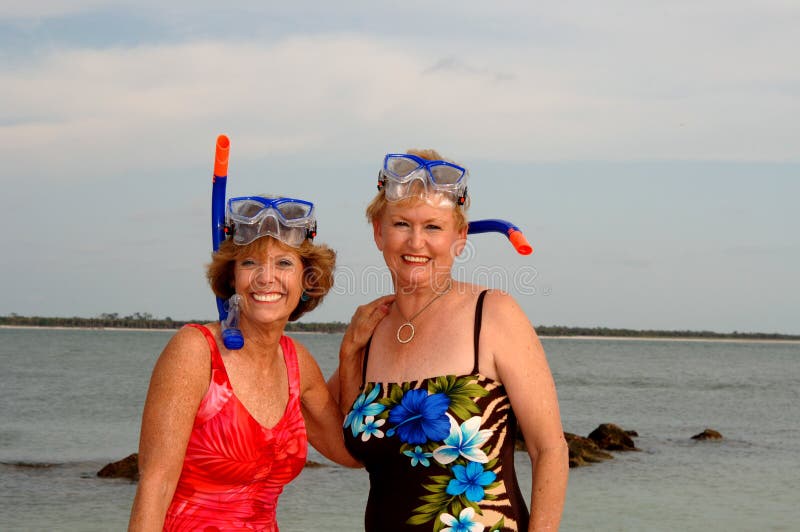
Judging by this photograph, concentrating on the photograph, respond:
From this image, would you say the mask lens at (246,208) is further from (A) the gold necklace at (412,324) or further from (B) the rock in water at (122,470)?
(B) the rock in water at (122,470)

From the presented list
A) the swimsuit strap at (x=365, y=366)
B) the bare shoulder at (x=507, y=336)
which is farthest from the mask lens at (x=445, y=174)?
the swimsuit strap at (x=365, y=366)

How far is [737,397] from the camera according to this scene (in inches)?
1639

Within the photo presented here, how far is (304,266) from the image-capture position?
12.7 ft

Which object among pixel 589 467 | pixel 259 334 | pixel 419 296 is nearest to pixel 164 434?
pixel 259 334

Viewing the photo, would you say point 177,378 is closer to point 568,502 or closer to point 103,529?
point 103,529

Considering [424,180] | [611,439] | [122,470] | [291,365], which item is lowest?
[122,470]

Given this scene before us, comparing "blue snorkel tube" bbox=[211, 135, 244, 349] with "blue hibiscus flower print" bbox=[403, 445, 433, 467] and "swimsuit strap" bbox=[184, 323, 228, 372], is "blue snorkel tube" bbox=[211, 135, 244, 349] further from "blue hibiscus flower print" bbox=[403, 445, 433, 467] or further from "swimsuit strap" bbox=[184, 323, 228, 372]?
"blue hibiscus flower print" bbox=[403, 445, 433, 467]

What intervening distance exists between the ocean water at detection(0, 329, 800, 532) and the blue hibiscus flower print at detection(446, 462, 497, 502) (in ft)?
29.7

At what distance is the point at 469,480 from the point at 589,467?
14.4 metres

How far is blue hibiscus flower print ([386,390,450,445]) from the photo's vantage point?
3.52m

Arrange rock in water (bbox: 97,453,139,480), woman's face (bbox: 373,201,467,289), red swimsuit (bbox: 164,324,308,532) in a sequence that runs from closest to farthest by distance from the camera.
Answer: red swimsuit (bbox: 164,324,308,532)
woman's face (bbox: 373,201,467,289)
rock in water (bbox: 97,453,139,480)

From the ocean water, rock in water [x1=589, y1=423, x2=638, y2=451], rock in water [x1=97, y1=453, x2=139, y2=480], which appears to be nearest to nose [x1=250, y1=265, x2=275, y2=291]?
the ocean water

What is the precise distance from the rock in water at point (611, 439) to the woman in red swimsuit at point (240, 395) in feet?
56.6

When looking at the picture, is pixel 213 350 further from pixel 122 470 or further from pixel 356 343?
pixel 122 470
